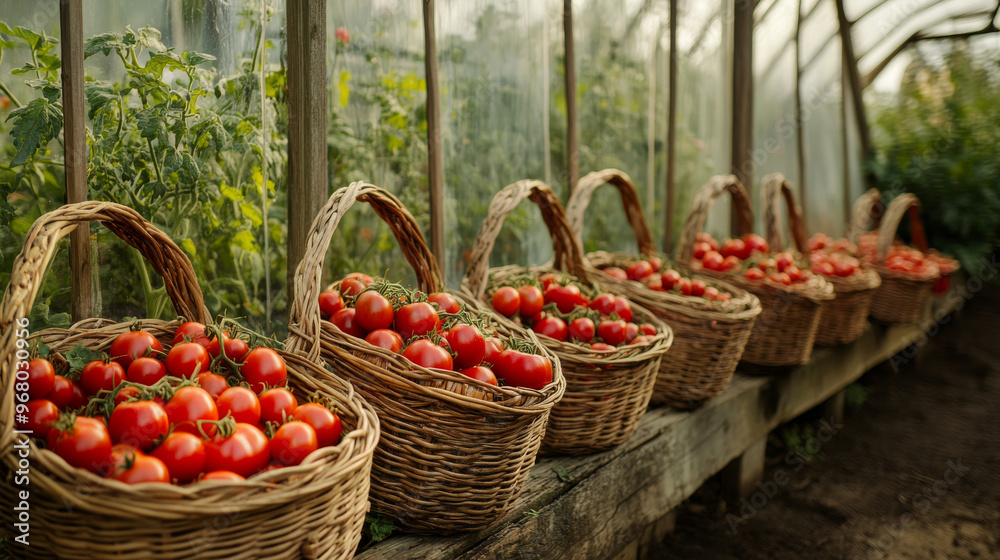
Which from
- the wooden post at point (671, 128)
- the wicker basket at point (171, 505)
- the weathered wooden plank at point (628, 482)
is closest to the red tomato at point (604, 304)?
the weathered wooden plank at point (628, 482)

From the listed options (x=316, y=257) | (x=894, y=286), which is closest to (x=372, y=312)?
(x=316, y=257)

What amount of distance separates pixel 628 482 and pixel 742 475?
A: 4.04ft

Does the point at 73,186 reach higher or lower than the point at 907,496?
higher

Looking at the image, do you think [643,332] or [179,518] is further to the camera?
[643,332]

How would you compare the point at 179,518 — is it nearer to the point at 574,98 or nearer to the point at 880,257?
the point at 574,98

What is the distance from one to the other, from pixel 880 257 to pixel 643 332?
2.63m

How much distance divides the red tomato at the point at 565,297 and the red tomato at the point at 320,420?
1011 millimetres

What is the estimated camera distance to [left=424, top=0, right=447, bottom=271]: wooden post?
2.22 metres

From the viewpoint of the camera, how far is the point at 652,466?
6.88 feet

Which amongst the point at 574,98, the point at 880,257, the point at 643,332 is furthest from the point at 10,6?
the point at 880,257

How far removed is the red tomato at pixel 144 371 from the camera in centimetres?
111

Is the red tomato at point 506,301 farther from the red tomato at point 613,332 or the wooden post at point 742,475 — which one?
the wooden post at point 742,475

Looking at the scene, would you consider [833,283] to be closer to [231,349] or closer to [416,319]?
[416,319]

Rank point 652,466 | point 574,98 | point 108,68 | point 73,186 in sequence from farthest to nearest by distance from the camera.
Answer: point 574,98, point 652,466, point 108,68, point 73,186
